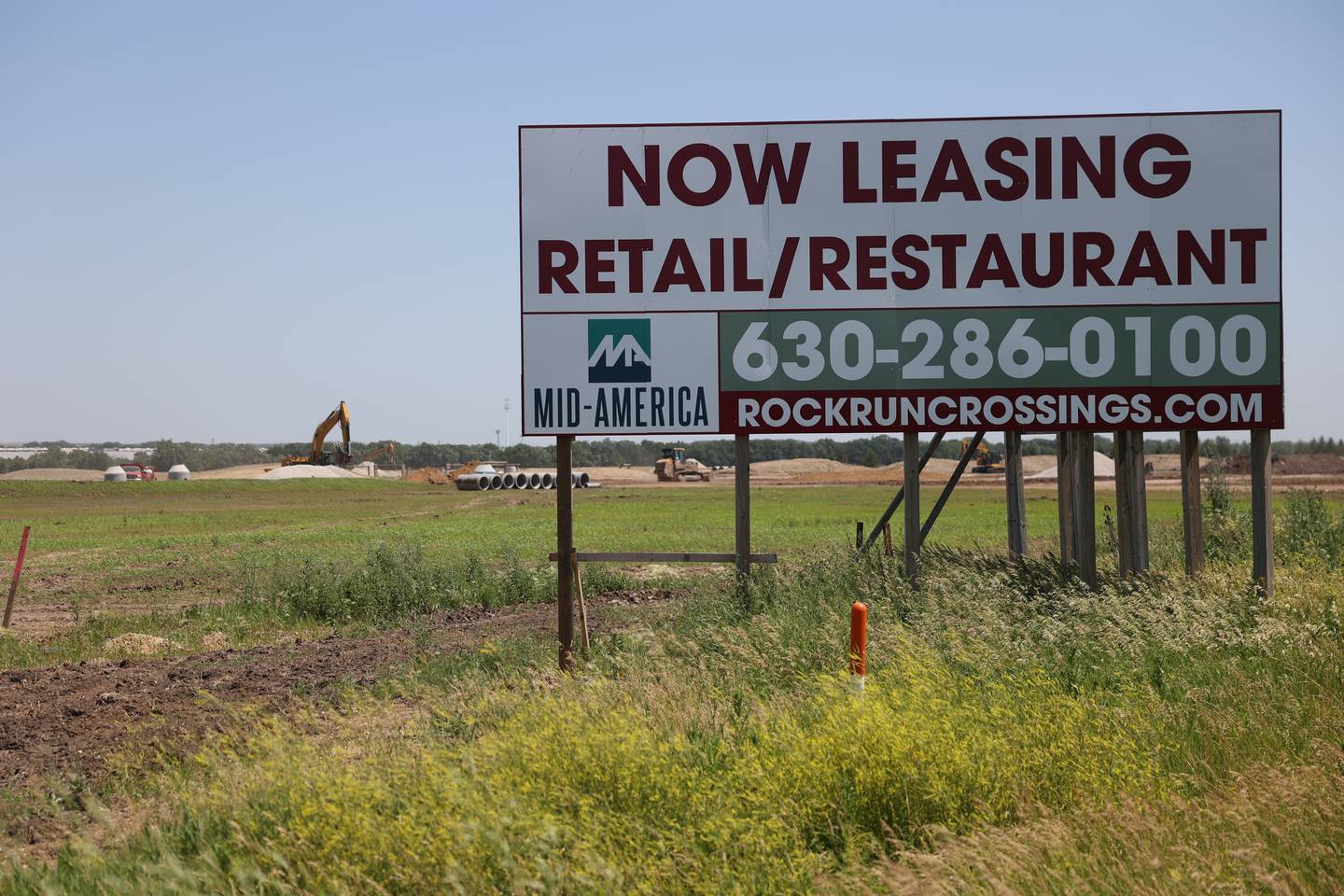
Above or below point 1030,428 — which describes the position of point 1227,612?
below

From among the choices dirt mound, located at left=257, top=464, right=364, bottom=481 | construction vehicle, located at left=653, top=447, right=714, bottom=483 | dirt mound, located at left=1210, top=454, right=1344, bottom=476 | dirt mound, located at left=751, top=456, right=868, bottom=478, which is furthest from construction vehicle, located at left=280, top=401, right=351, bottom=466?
dirt mound, located at left=1210, top=454, right=1344, bottom=476

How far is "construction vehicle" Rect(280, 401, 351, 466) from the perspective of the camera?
93.4 m

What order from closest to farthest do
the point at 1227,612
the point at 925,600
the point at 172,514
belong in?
the point at 1227,612, the point at 925,600, the point at 172,514

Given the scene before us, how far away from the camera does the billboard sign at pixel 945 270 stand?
11.9m

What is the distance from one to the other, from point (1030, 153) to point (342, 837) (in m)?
10.1

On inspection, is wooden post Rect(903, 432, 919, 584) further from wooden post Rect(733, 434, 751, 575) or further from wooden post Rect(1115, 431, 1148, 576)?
wooden post Rect(1115, 431, 1148, 576)

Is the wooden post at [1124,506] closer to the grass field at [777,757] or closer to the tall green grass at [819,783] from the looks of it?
the grass field at [777,757]

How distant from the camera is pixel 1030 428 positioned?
1204 centimetres

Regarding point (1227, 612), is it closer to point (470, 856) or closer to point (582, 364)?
point (582, 364)

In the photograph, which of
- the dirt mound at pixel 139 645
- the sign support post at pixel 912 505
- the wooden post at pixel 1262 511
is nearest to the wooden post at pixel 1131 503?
the wooden post at pixel 1262 511

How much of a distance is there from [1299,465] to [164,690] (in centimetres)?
10670

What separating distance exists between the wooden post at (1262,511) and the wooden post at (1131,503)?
135cm

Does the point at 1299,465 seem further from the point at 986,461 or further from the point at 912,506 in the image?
the point at 912,506

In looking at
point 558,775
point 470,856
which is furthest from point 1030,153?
point 470,856
